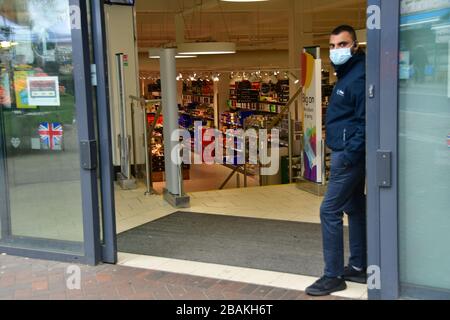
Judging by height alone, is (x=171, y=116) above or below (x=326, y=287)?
above

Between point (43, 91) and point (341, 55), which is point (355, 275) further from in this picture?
point (43, 91)

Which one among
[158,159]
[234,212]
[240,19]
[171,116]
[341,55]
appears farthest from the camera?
[240,19]

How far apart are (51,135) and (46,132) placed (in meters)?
0.05

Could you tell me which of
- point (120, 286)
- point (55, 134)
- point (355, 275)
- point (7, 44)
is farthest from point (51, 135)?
point (355, 275)

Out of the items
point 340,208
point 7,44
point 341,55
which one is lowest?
point 340,208

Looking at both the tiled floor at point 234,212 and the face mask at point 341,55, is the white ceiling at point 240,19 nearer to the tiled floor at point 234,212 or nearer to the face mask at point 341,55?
the tiled floor at point 234,212

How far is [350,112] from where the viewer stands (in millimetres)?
3129

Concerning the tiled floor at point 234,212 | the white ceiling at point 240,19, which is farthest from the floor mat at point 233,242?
the white ceiling at point 240,19

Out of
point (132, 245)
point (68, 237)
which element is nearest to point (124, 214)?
point (132, 245)

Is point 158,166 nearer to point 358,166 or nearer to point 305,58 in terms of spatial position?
point 305,58

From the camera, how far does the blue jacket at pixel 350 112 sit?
121 inches

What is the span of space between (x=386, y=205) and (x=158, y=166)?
9715 mm

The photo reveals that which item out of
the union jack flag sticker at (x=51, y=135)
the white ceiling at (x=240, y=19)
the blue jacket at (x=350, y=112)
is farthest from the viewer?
the white ceiling at (x=240, y=19)

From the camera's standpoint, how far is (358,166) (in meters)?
3.18
